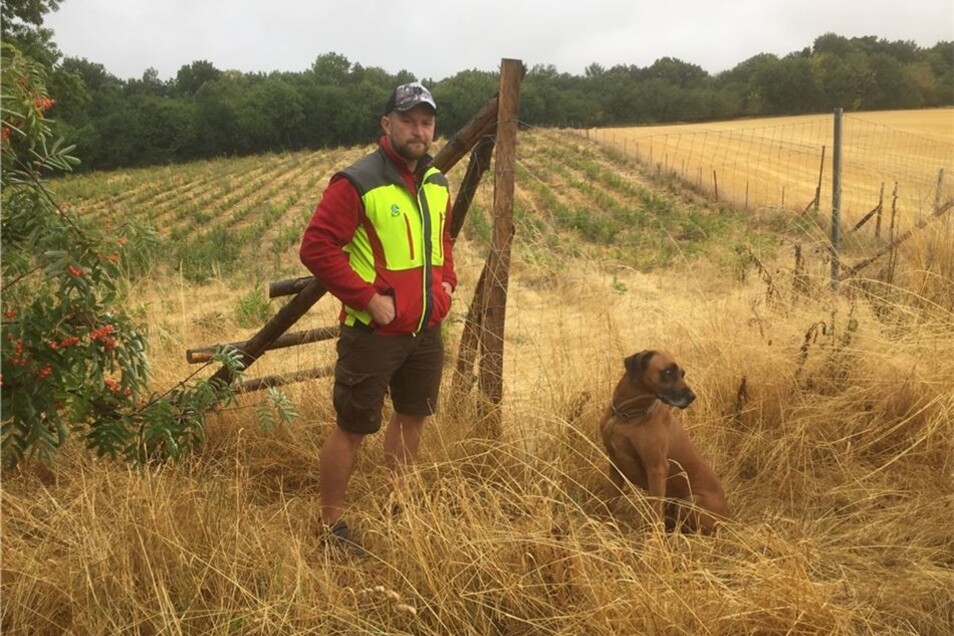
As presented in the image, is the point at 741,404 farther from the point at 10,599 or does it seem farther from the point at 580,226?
the point at 580,226

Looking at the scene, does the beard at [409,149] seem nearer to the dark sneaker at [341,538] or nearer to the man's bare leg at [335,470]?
the man's bare leg at [335,470]

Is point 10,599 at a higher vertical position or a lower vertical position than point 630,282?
higher

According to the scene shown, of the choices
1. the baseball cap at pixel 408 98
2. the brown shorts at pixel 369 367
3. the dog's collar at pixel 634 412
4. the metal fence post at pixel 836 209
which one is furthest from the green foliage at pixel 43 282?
the metal fence post at pixel 836 209

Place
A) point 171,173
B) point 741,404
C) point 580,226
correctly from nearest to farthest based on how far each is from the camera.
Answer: point 741,404, point 580,226, point 171,173

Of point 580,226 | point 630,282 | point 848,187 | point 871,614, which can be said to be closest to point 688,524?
point 871,614

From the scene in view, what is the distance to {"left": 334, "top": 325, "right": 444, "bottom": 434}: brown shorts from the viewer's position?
107 inches

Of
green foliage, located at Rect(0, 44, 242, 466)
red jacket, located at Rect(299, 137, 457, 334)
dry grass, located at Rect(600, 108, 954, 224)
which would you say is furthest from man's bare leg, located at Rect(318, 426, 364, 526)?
dry grass, located at Rect(600, 108, 954, 224)

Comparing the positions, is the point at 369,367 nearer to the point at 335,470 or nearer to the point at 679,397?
the point at 335,470

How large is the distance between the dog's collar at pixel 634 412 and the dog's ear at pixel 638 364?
13cm

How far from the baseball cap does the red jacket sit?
14 centimetres

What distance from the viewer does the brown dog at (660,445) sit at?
2.81 metres

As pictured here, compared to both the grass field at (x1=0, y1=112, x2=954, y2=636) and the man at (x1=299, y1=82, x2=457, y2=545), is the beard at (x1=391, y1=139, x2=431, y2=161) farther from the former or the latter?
the grass field at (x1=0, y1=112, x2=954, y2=636)

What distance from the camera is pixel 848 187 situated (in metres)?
17.8

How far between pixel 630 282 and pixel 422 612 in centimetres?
708
